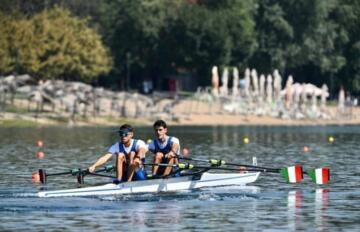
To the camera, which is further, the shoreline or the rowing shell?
the shoreline

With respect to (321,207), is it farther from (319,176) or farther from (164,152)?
(164,152)

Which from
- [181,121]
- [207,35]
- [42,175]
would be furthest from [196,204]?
[207,35]

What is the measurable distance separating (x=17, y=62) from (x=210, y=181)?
6508 centimetres

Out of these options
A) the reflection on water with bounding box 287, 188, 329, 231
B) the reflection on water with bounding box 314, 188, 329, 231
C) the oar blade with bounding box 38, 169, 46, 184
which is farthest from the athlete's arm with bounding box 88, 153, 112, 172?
the reflection on water with bounding box 314, 188, 329, 231

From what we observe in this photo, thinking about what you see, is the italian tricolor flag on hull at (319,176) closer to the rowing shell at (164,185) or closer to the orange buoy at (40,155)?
the rowing shell at (164,185)

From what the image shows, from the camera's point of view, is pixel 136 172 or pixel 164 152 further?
pixel 164 152

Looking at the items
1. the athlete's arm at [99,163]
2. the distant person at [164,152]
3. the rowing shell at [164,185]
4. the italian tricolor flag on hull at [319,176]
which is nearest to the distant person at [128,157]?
the athlete's arm at [99,163]

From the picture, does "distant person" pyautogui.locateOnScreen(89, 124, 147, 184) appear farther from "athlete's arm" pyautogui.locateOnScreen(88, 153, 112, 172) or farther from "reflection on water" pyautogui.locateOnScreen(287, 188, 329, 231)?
"reflection on water" pyautogui.locateOnScreen(287, 188, 329, 231)

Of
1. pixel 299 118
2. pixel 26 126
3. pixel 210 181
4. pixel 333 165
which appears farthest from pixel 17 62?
pixel 210 181

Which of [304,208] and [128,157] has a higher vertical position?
[128,157]

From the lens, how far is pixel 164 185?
121ft

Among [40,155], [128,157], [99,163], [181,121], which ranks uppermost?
[181,121]

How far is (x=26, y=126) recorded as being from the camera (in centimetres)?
8569

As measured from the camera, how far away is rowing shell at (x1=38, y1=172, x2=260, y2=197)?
1374 inches
